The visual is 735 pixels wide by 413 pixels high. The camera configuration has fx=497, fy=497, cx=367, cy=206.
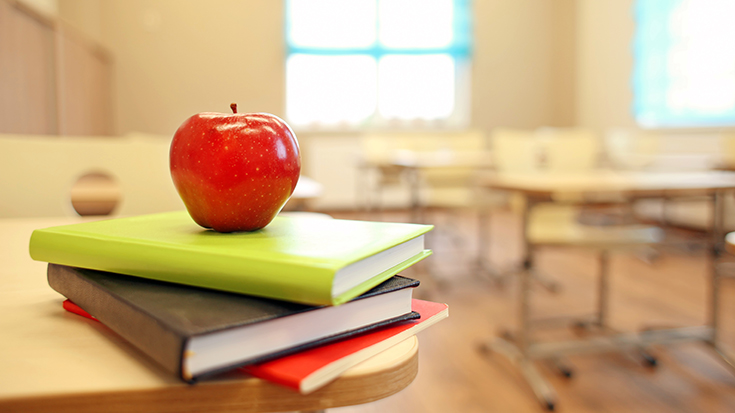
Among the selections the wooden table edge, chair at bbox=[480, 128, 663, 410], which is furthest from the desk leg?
the wooden table edge

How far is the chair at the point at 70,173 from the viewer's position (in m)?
0.96

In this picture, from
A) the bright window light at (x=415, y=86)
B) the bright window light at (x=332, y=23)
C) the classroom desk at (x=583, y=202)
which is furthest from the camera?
the bright window light at (x=415, y=86)

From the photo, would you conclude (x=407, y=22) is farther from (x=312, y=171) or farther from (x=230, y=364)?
(x=230, y=364)

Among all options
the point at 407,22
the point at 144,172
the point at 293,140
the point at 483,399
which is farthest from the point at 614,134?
the point at 293,140

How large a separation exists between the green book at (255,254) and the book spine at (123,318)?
0.02 m

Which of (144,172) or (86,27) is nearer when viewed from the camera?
(144,172)

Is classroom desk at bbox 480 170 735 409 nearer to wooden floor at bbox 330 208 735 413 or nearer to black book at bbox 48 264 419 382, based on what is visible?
wooden floor at bbox 330 208 735 413

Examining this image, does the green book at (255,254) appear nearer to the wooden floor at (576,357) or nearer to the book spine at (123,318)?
the book spine at (123,318)

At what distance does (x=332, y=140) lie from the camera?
229 inches

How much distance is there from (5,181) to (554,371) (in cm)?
169

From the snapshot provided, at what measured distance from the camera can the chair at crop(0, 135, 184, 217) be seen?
0.96 meters

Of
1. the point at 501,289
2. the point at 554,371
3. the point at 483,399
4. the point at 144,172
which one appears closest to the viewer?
the point at 144,172

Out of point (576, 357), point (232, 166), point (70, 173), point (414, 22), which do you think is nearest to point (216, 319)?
point (232, 166)

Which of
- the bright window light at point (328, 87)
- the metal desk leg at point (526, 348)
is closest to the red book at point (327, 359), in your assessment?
the metal desk leg at point (526, 348)
